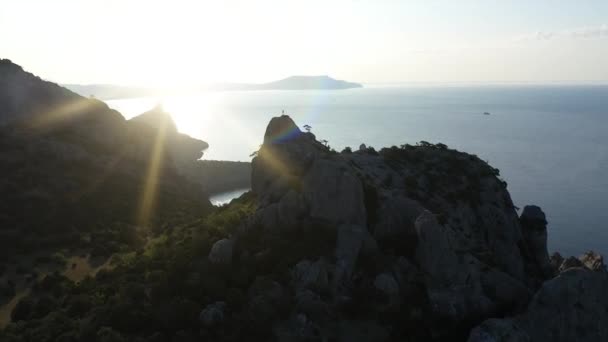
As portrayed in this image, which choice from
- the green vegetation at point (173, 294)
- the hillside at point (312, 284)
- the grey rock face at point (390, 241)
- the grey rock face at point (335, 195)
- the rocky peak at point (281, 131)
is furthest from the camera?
the rocky peak at point (281, 131)

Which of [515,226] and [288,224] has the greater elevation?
[288,224]

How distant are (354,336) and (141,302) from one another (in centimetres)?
1592

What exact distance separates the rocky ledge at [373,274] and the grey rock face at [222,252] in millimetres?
86

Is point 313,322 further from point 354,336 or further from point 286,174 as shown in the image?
point 286,174

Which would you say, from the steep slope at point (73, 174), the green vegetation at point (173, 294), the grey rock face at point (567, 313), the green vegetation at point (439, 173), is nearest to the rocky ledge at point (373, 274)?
the grey rock face at point (567, 313)

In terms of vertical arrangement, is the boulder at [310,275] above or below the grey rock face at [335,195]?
below

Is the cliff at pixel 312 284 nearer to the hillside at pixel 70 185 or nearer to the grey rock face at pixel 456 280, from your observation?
the grey rock face at pixel 456 280

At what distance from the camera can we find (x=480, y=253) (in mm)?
43281

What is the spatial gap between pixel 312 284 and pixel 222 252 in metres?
8.38

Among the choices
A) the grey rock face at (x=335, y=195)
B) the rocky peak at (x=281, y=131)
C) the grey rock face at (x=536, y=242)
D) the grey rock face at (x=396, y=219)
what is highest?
the rocky peak at (x=281, y=131)

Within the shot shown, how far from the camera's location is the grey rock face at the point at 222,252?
36.5m

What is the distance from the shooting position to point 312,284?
33594mm

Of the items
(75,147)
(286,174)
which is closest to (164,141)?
(75,147)

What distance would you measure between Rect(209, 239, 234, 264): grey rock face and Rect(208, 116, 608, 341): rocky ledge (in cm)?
9
